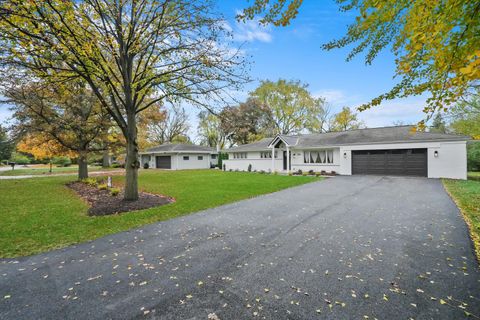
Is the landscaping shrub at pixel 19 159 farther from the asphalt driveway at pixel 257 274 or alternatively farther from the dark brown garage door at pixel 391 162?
the dark brown garage door at pixel 391 162

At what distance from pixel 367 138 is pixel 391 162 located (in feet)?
9.58

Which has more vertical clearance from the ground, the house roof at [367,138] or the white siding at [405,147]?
the house roof at [367,138]

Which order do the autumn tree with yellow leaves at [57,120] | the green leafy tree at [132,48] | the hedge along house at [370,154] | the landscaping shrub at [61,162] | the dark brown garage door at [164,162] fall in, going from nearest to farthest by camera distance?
the green leafy tree at [132,48], the autumn tree with yellow leaves at [57,120], the hedge along house at [370,154], the dark brown garage door at [164,162], the landscaping shrub at [61,162]

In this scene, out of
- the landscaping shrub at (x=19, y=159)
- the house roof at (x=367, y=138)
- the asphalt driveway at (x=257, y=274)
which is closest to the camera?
the asphalt driveway at (x=257, y=274)

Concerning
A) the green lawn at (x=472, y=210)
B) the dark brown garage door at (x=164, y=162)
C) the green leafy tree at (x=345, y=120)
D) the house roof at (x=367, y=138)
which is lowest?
the green lawn at (x=472, y=210)

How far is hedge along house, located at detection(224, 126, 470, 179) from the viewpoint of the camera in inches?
599

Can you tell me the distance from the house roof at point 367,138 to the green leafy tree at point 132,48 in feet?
51.4

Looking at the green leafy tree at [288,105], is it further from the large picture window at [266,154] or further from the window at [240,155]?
the large picture window at [266,154]

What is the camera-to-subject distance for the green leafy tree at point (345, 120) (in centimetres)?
3781

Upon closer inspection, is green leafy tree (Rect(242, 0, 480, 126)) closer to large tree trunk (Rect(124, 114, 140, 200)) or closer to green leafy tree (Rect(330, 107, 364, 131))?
large tree trunk (Rect(124, 114, 140, 200))

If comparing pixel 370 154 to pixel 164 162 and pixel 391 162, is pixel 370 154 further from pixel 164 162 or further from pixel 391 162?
pixel 164 162

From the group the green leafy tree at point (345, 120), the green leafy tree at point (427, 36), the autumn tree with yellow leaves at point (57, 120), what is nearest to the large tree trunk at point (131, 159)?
the autumn tree with yellow leaves at point (57, 120)

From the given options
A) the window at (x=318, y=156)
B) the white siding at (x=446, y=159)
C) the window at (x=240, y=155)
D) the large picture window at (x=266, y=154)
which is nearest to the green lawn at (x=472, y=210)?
the white siding at (x=446, y=159)

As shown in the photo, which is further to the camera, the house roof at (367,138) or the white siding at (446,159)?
the house roof at (367,138)
